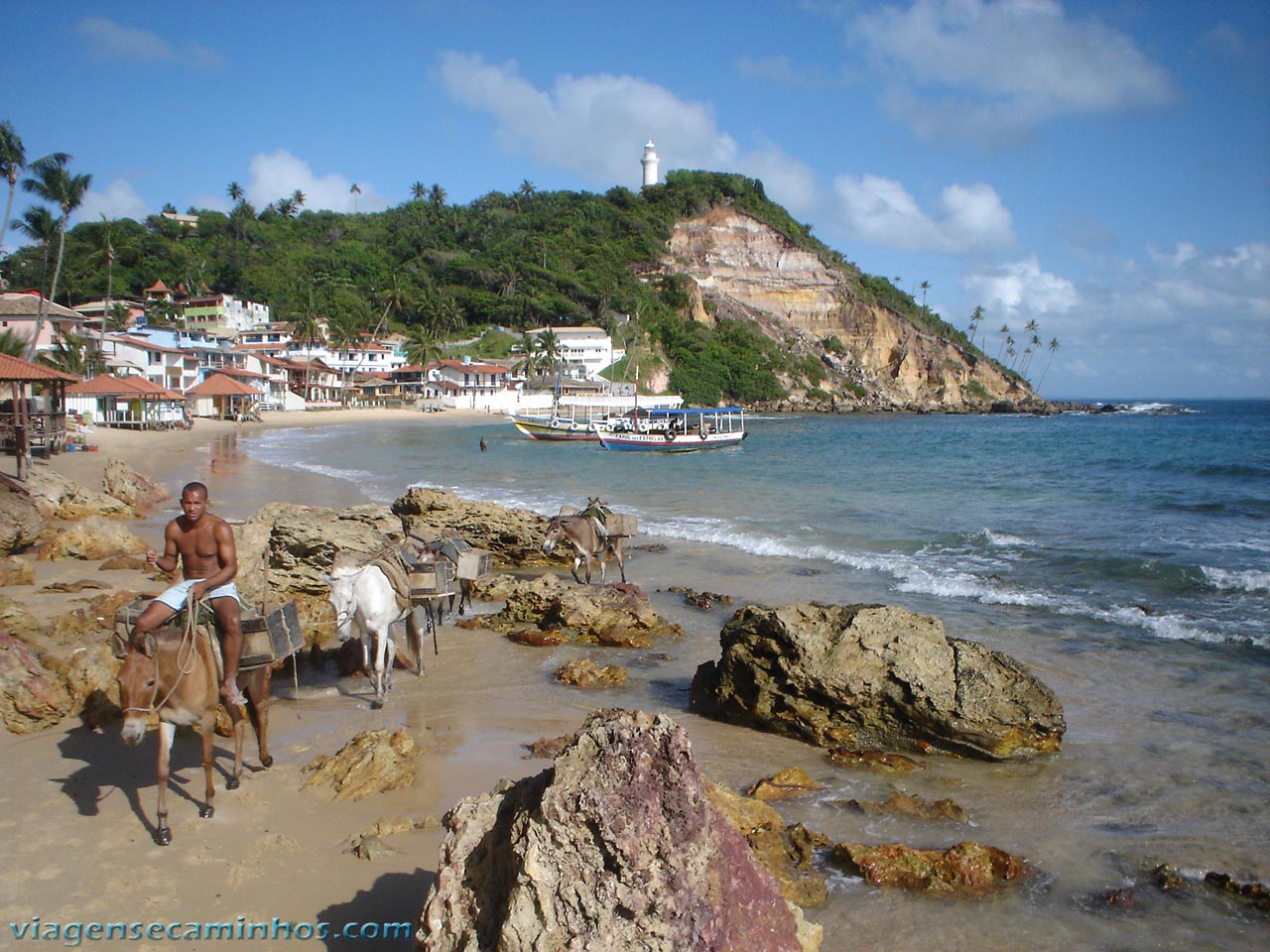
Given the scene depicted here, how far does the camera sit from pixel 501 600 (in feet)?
43.2

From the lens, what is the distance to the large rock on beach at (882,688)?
752 centimetres

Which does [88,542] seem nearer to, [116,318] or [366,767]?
[366,767]

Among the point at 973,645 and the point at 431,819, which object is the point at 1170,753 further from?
the point at 431,819

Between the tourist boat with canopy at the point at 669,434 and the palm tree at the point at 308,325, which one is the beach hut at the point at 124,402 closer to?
the tourist boat with canopy at the point at 669,434

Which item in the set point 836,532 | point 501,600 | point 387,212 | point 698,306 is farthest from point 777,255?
point 501,600

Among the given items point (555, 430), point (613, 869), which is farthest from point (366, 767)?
point (555, 430)

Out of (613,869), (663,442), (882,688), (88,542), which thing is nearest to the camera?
(613,869)

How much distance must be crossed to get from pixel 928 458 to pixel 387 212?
143 metres

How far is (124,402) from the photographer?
54125mm

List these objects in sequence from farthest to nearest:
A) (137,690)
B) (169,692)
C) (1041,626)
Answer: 1. (1041,626)
2. (169,692)
3. (137,690)

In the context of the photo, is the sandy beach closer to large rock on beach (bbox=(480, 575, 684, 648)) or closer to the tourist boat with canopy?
large rock on beach (bbox=(480, 575, 684, 648))

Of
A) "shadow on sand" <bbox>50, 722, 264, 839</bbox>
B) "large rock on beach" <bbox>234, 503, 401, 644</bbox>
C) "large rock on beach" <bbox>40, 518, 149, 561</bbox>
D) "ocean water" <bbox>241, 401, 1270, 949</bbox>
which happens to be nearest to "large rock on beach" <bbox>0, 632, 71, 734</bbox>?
"shadow on sand" <bbox>50, 722, 264, 839</bbox>

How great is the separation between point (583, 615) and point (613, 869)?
7.85m

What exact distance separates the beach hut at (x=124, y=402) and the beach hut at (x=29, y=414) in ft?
29.3
